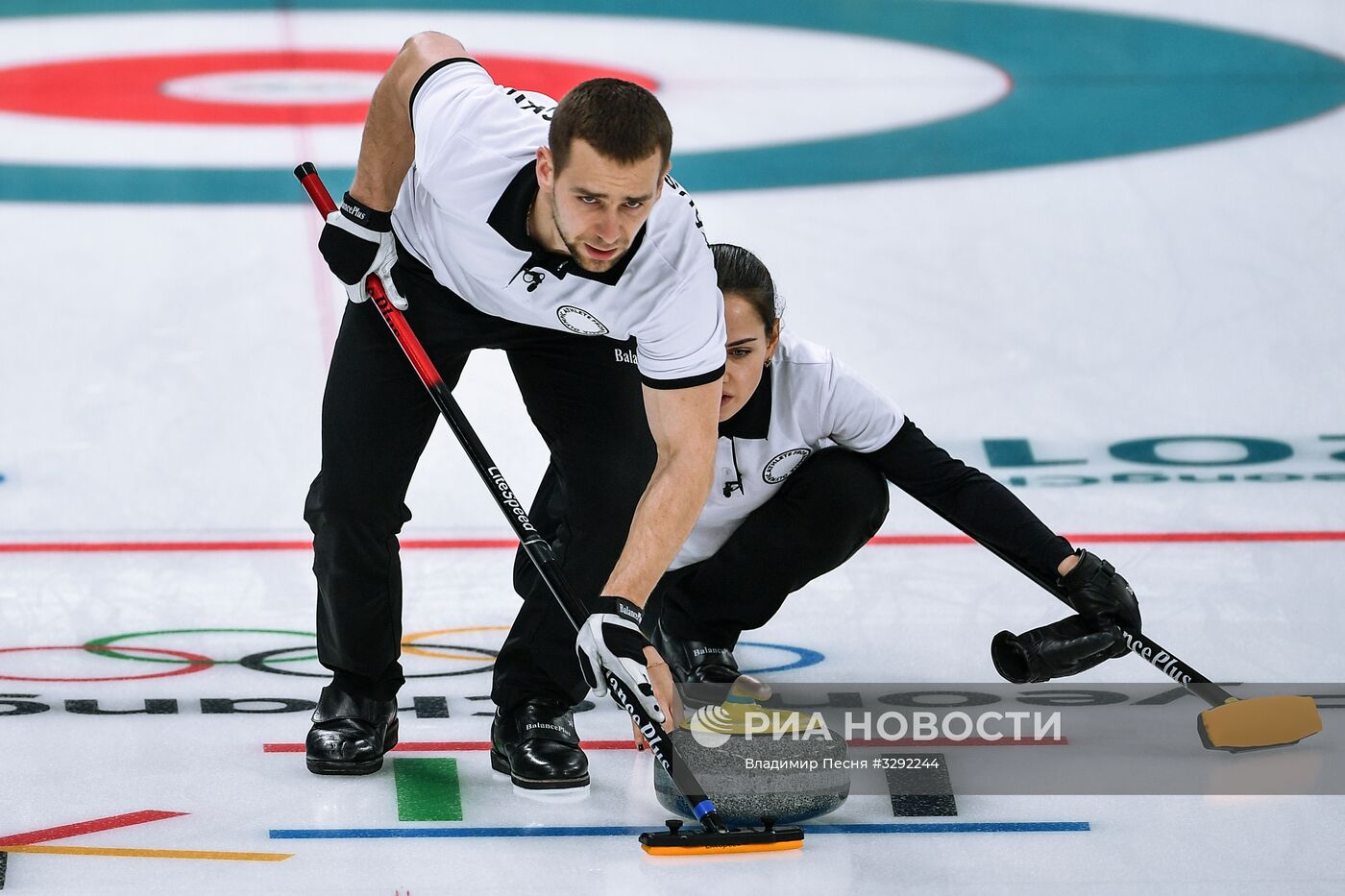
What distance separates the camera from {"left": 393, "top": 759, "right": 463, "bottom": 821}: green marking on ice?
8.25 feet

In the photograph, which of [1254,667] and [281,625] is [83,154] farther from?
[1254,667]

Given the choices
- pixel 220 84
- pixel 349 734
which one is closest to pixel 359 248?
pixel 349 734

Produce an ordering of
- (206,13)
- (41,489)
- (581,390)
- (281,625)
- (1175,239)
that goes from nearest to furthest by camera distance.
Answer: (581,390), (281,625), (41,489), (1175,239), (206,13)

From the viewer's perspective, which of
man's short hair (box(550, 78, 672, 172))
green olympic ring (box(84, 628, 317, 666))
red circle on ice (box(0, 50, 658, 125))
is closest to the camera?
man's short hair (box(550, 78, 672, 172))

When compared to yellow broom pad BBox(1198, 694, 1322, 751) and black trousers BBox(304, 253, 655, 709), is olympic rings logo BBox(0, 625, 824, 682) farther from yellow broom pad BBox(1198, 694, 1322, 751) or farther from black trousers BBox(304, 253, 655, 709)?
yellow broom pad BBox(1198, 694, 1322, 751)

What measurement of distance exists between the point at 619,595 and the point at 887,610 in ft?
4.24

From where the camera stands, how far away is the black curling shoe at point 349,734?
105 inches

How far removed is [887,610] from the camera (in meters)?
3.57

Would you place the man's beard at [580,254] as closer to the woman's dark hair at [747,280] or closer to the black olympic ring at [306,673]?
the woman's dark hair at [747,280]

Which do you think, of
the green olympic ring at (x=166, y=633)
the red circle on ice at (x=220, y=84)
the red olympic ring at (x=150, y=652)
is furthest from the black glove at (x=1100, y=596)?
the red circle on ice at (x=220, y=84)

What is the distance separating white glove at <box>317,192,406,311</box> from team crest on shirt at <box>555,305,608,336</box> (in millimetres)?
312

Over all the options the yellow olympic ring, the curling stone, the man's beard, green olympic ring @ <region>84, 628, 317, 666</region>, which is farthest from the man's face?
green olympic ring @ <region>84, 628, 317, 666</region>

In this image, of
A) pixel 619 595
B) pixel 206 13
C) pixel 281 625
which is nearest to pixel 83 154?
pixel 206 13

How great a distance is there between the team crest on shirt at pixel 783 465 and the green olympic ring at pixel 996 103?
135 inches
